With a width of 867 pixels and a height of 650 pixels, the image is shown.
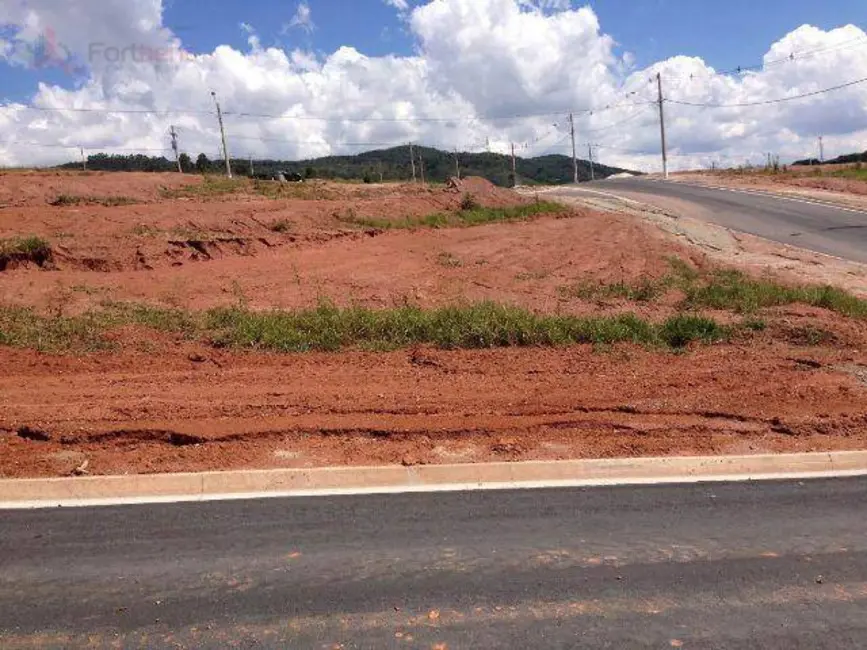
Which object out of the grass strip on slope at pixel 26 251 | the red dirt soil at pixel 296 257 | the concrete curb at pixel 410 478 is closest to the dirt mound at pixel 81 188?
the red dirt soil at pixel 296 257

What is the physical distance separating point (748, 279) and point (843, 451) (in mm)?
10859

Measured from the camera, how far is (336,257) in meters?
19.5

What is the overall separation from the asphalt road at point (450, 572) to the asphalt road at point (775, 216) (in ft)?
57.0

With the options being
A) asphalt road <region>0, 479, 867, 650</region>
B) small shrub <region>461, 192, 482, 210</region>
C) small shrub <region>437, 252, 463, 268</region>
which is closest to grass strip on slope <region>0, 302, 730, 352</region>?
asphalt road <region>0, 479, 867, 650</region>

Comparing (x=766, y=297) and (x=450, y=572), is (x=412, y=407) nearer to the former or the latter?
(x=450, y=572)

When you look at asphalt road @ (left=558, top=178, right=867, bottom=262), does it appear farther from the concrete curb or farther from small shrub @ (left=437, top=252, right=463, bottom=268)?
the concrete curb

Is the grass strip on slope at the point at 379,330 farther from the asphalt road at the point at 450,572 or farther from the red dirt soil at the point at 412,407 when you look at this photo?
the asphalt road at the point at 450,572

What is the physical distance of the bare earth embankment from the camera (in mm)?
7258

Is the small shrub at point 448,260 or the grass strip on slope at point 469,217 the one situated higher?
the grass strip on slope at point 469,217

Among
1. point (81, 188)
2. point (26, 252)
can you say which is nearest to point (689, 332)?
point (26, 252)

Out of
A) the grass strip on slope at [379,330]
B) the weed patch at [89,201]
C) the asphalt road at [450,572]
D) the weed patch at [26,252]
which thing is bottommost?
the asphalt road at [450,572]

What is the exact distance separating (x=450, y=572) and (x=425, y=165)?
99.0 metres

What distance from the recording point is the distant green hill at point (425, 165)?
70750 mm

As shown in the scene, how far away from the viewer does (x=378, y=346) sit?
1104 cm
